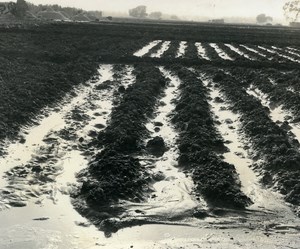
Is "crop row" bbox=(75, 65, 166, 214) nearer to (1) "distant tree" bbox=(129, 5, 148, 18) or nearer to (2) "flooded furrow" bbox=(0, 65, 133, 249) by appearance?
(2) "flooded furrow" bbox=(0, 65, 133, 249)

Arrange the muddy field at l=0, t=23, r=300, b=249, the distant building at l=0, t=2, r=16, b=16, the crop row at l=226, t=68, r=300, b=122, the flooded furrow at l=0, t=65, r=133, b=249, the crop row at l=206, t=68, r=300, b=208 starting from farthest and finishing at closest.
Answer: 1. the distant building at l=0, t=2, r=16, b=16
2. the crop row at l=226, t=68, r=300, b=122
3. the crop row at l=206, t=68, r=300, b=208
4. the muddy field at l=0, t=23, r=300, b=249
5. the flooded furrow at l=0, t=65, r=133, b=249

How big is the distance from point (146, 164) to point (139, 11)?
177m

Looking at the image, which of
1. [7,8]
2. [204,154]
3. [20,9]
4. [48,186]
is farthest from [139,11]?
[48,186]

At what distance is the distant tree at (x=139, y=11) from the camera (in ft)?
576

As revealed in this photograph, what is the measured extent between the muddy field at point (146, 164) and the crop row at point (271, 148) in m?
0.03

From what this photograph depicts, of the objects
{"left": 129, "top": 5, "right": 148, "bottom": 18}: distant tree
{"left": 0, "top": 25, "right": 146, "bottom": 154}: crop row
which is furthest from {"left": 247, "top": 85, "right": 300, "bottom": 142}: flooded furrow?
{"left": 129, "top": 5, "right": 148, "bottom": 18}: distant tree

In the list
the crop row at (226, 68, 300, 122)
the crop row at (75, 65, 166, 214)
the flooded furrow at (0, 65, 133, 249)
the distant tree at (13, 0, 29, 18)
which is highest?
the distant tree at (13, 0, 29, 18)

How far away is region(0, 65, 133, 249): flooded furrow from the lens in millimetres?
5551

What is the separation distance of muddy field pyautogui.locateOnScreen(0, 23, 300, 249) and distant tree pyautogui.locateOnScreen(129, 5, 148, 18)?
164738 mm

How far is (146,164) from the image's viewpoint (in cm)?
823

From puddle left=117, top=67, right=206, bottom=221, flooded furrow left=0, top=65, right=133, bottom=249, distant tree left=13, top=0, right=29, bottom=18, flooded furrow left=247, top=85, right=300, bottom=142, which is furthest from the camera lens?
distant tree left=13, top=0, right=29, bottom=18

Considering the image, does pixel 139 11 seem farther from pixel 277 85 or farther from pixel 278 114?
pixel 278 114

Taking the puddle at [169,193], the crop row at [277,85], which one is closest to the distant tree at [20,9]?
the crop row at [277,85]

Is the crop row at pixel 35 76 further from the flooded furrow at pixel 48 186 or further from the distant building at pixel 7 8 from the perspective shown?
the distant building at pixel 7 8
